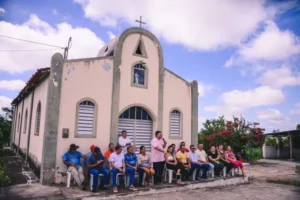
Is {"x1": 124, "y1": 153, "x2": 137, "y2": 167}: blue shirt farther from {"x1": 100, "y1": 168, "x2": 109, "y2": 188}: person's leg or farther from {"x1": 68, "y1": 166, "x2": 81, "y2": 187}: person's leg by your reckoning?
{"x1": 68, "y1": 166, "x2": 81, "y2": 187}: person's leg

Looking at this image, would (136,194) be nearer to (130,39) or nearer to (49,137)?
(49,137)

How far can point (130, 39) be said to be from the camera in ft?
34.1

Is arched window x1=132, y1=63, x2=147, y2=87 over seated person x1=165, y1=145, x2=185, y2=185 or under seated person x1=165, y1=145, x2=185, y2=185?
over

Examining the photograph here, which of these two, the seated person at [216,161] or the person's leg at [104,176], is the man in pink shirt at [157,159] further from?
the seated person at [216,161]

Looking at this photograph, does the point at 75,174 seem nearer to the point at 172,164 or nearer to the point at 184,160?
the point at 172,164

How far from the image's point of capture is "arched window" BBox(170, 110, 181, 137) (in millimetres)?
11164

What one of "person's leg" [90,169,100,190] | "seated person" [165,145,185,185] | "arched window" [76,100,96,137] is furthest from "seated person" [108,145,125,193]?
"seated person" [165,145,185,185]

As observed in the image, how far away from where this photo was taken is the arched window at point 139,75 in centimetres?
1032

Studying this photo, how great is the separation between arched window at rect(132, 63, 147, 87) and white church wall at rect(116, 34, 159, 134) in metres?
0.13

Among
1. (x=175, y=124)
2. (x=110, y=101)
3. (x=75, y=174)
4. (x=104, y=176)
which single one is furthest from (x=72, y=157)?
(x=175, y=124)

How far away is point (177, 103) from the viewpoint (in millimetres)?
11398


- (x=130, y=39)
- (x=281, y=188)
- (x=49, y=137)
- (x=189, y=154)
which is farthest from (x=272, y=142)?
(x=49, y=137)

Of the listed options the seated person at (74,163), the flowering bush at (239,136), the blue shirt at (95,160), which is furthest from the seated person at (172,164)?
the flowering bush at (239,136)

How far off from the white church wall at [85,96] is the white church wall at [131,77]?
621 millimetres
